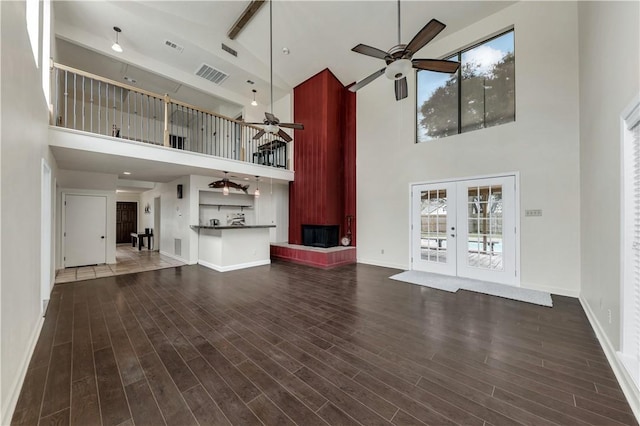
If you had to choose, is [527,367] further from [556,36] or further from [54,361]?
[556,36]

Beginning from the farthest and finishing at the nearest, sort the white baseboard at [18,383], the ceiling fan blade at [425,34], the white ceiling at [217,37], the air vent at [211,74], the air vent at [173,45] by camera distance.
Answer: the air vent at [211,74] → the air vent at [173,45] → the white ceiling at [217,37] → the ceiling fan blade at [425,34] → the white baseboard at [18,383]

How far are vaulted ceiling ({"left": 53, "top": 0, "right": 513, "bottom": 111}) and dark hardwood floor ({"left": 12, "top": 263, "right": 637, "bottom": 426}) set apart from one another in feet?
18.8

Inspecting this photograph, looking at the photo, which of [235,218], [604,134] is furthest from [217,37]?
[604,134]

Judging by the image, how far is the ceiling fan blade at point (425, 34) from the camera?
284 centimetres

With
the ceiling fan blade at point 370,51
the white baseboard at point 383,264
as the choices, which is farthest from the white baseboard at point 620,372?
the ceiling fan blade at point 370,51

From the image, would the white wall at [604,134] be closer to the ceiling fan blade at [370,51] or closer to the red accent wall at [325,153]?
the ceiling fan blade at [370,51]

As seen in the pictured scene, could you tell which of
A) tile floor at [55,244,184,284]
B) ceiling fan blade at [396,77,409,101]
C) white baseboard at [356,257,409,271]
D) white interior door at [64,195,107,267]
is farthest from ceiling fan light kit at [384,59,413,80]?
white interior door at [64,195,107,267]

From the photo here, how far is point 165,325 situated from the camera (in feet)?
9.70

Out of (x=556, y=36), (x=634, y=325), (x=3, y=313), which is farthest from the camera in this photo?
(x=556, y=36)

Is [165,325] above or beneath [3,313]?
beneath

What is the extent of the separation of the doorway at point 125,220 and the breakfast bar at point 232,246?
7.34 m

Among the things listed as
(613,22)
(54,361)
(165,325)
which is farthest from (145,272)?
(613,22)

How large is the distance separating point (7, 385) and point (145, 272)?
457cm

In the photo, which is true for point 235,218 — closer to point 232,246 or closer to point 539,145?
point 232,246
